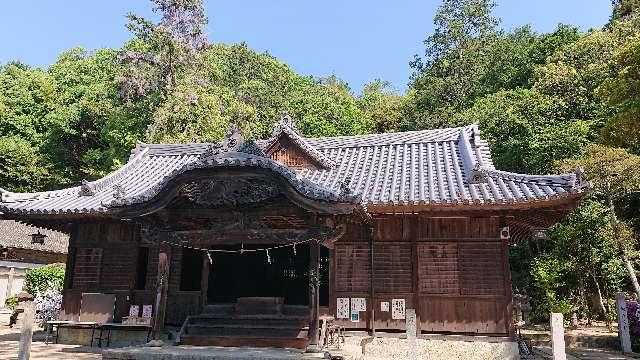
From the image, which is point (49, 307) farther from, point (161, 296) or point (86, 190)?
point (161, 296)

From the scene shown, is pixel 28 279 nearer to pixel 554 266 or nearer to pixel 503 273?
pixel 503 273

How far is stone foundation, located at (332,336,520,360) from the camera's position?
13125 mm

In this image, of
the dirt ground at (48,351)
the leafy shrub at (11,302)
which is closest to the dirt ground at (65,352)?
the dirt ground at (48,351)

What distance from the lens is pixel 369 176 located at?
16.6 m

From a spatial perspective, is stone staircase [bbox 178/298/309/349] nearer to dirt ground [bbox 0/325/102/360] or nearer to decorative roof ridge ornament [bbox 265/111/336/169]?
dirt ground [bbox 0/325/102/360]

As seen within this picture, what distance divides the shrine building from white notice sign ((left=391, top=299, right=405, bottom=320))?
39mm

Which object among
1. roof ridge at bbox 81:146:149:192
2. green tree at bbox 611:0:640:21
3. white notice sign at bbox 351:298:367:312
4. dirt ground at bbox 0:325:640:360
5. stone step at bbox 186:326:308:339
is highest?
green tree at bbox 611:0:640:21

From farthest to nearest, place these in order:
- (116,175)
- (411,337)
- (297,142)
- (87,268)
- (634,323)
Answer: (116,175) < (297,142) < (634,323) < (87,268) < (411,337)

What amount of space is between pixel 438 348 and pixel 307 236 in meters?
5.06

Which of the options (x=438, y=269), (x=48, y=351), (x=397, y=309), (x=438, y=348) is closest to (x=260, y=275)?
(x=397, y=309)

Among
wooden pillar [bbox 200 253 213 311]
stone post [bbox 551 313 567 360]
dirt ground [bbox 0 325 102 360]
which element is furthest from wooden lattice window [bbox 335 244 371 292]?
dirt ground [bbox 0 325 102 360]

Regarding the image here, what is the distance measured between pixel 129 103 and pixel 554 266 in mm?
32843

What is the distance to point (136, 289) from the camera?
52.6 ft

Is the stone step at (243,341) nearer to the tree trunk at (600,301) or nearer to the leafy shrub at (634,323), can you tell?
the leafy shrub at (634,323)
